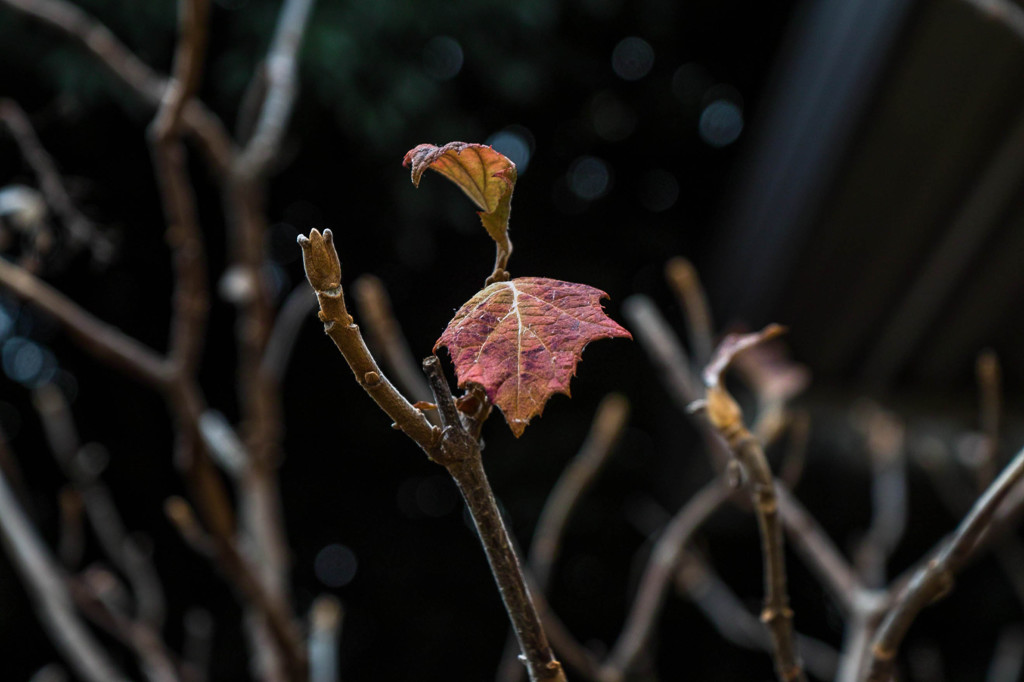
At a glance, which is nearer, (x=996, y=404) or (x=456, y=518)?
(x=996, y=404)

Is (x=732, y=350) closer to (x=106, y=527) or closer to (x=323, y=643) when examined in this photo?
(x=323, y=643)

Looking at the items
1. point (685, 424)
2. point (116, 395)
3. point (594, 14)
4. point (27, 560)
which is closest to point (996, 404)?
point (27, 560)

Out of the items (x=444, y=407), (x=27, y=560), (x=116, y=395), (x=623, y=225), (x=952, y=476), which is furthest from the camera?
(x=623, y=225)

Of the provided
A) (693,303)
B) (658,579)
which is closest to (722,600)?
(658,579)

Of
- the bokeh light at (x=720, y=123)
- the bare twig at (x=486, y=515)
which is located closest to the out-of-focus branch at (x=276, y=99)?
the bare twig at (x=486, y=515)

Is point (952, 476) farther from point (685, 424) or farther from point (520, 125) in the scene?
point (520, 125)

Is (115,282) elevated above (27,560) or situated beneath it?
situated beneath
